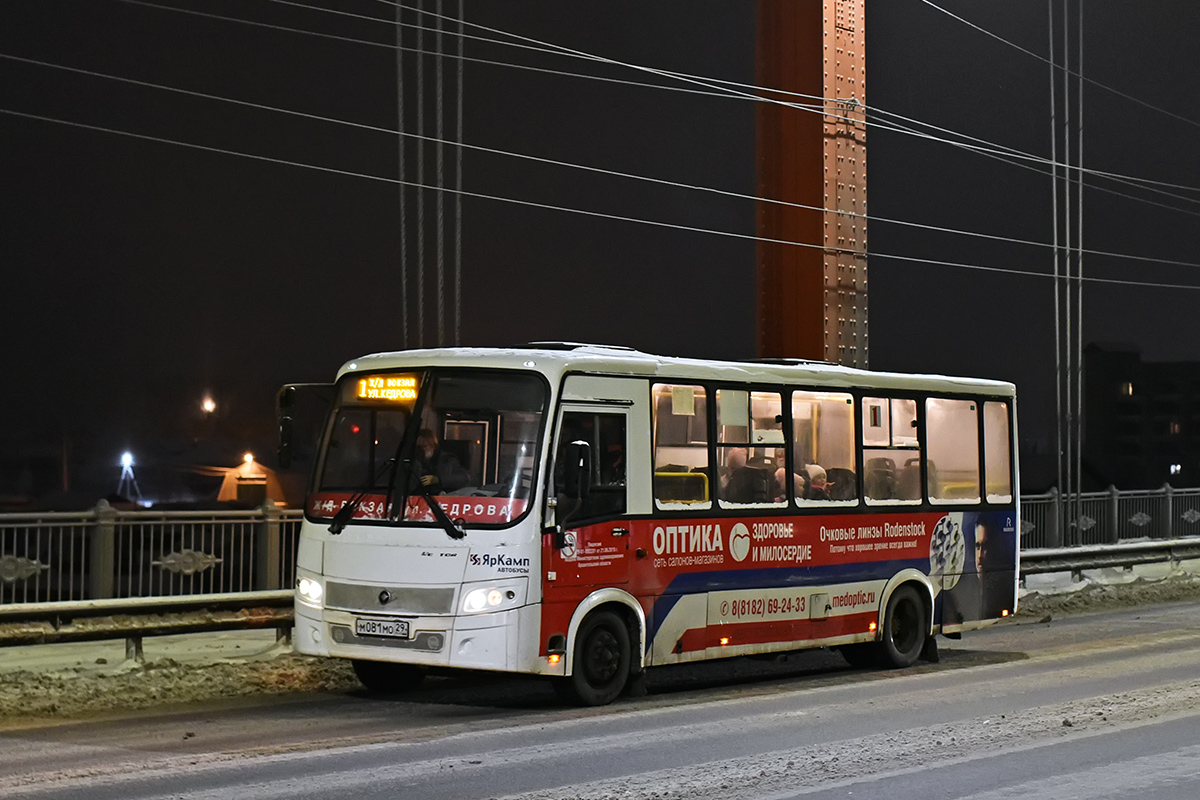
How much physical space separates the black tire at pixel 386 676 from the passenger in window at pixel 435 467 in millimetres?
1706

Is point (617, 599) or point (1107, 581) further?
point (1107, 581)

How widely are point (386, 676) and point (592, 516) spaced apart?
223 centimetres

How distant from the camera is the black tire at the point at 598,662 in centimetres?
1210

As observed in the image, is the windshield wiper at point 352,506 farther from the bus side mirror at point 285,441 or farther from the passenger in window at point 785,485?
the passenger in window at point 785,485

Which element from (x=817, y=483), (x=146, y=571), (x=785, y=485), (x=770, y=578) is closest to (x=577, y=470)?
(x=770, y=578)

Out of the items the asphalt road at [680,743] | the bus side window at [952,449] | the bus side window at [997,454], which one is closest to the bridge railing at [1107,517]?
the bus side window at [997,454]

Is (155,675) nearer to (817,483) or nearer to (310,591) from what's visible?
(310,591)

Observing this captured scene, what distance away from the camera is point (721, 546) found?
44.1 feet

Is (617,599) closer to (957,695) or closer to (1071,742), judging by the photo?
(957,695)

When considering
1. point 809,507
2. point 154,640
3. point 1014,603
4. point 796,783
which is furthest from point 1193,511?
point 796,783

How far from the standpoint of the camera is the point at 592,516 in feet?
40.3

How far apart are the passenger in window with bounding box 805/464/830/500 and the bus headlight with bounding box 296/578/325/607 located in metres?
4.60

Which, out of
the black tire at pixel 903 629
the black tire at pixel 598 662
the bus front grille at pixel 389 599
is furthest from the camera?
the black tire at pixel 903 629

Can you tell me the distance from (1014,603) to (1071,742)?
7.20 meters
